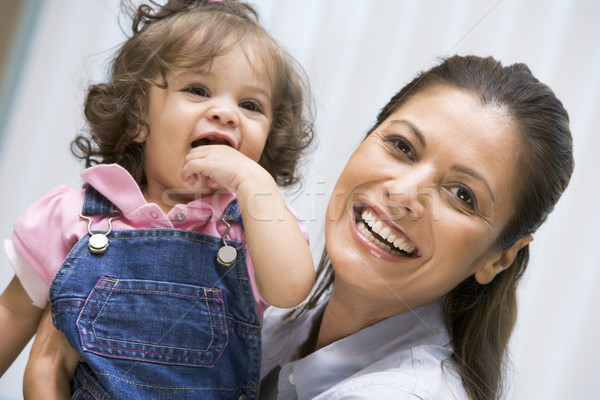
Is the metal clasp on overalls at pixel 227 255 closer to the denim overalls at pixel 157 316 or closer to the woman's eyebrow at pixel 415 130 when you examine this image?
the denim overalls at pixel 157 316

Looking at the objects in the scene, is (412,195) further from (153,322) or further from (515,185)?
(153,322)

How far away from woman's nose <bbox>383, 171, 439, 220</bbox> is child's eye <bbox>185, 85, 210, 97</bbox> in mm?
471

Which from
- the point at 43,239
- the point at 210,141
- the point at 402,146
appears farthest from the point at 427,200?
the point at 43,239

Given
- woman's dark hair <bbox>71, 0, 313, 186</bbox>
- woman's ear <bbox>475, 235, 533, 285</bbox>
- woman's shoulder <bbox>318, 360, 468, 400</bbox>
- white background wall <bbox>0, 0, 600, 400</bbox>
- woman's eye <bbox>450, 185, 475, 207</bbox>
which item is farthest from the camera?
white background wall <bbox>0, 0, 600, 400</bbox>

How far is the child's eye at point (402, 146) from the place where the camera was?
1.17 m

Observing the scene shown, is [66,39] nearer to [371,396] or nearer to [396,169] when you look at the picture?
[396,169]

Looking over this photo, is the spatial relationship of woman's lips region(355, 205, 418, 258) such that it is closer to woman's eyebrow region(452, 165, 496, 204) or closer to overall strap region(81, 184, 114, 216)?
woman's eyebrow region(452, 165, 496, 204)

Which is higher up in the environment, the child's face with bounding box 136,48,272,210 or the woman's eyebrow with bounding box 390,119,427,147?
the woman's eyebrow with bounding box 390,119,427,147

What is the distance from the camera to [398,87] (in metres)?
1.87

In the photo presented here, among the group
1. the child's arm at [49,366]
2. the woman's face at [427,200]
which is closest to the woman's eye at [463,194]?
the woman's face at [427,200]

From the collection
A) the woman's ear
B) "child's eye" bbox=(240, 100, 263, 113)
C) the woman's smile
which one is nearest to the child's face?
"child's eye" bbox=(240, 100, 263, 113)

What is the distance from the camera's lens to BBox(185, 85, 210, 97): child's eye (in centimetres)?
130

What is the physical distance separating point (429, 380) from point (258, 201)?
18.7 inches

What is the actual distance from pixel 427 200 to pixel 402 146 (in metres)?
0.15
